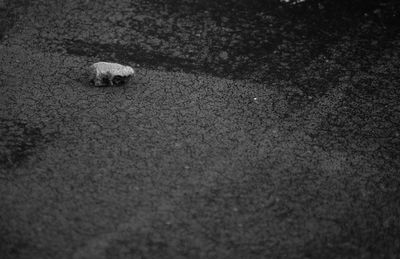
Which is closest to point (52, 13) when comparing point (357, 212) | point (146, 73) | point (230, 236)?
point (146, 73)

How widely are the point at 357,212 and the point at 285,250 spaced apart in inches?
21.0

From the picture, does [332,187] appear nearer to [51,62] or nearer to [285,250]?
[285,250]

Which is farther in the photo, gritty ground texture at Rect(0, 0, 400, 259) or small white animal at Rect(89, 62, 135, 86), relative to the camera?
small white animal at Rect(89, 62, 135, 86)

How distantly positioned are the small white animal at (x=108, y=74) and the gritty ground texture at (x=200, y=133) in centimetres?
7

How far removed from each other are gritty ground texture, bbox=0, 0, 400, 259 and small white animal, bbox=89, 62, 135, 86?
0.07 m

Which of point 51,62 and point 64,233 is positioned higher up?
point 51,62

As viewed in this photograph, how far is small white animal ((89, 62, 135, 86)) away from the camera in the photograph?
10.7ft

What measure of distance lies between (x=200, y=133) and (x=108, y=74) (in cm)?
90

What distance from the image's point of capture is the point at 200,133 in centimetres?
291

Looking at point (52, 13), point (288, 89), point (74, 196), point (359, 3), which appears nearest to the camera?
point (74, 196)

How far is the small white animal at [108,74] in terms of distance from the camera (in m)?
3.26

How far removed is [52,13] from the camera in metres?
4.14

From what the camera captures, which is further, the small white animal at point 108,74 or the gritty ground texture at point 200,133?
the small white animal at point 108,74

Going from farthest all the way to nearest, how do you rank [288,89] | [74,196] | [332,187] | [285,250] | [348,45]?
[348,45], [288,89], [332,187], [74,196], [285,250]
